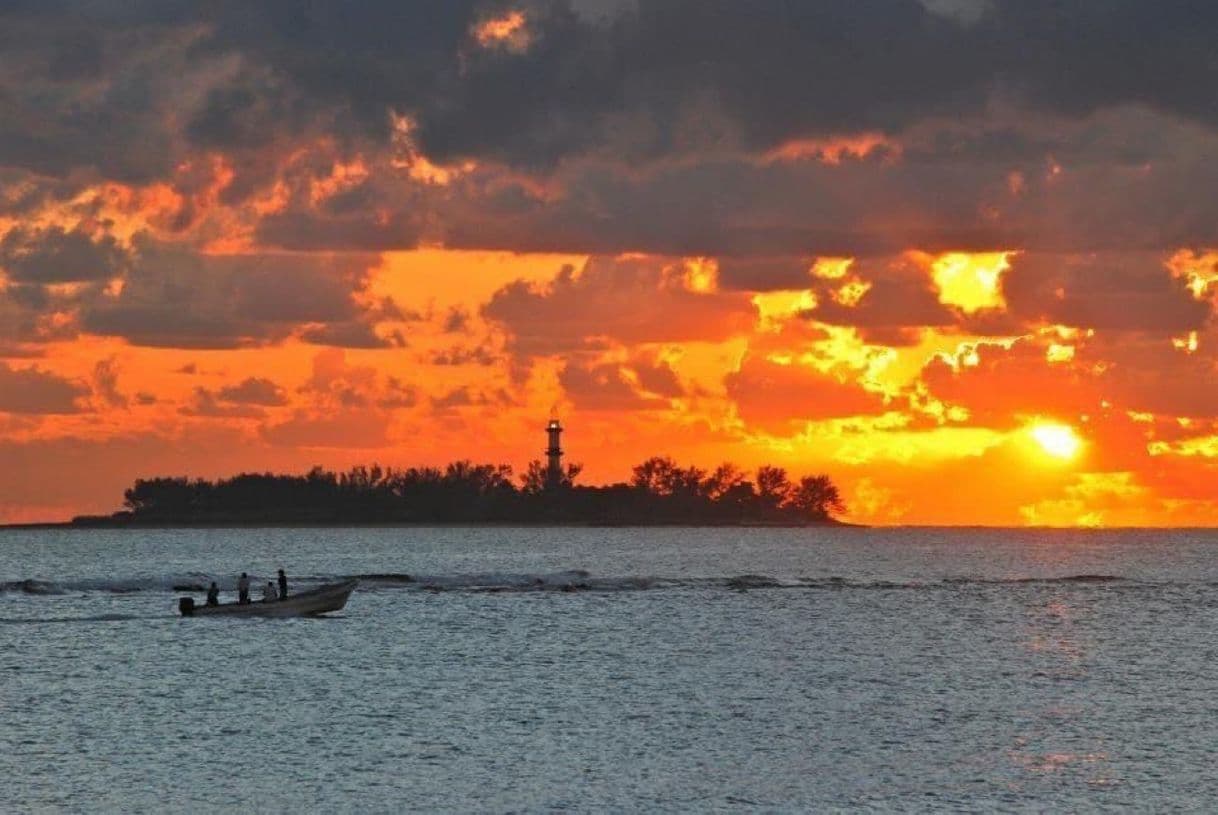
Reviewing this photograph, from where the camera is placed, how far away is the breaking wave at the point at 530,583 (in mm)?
155000

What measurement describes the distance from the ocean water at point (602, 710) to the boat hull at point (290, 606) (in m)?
1.15

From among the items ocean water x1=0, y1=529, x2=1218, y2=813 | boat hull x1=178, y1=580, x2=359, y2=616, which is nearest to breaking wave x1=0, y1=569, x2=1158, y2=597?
ocean water x1=0, y1=529, x2=1218, y2=813

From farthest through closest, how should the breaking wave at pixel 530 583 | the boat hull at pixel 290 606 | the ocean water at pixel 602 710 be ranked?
1. the breaking wave at pixel 530 583
2. the boat hull at pixel 290 606
3. the ocean water at pixel 602 710

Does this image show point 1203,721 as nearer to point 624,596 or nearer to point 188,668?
point 188,668

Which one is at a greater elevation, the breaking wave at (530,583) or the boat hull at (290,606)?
the breaking wave at (530,583)

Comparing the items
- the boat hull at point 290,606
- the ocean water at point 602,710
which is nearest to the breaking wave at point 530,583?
→ the ocean water at point 602,710

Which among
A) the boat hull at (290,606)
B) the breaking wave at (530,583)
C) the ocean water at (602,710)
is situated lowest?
the ocean water at (602,710)

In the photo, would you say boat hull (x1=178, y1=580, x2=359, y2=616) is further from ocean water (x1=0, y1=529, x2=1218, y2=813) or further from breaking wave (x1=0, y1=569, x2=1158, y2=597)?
breaking wave (x1=0, y1=569, x2=1158, y2=597)

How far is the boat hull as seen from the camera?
365 ft

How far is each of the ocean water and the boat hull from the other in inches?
45.4

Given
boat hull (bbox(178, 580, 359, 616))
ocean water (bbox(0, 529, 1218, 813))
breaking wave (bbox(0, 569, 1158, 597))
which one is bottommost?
ocean water (bbox(0, 529, 1218, 813))

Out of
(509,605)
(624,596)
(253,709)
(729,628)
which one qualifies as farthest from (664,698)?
(624,596)

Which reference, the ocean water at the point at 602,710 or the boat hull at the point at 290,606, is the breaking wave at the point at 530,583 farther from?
the boat hull at the point at 290,606

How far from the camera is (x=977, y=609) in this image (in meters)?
142
